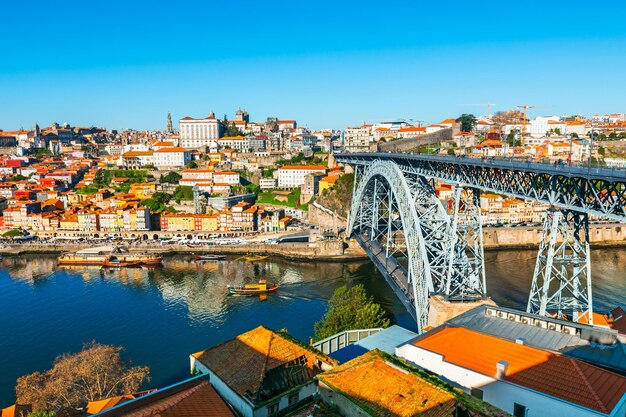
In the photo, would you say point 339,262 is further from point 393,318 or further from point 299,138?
point 299,138

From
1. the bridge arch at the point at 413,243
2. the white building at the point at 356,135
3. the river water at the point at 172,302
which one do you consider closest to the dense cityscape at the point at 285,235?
the white building at the point at 356,135

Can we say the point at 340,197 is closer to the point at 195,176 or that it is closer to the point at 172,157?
the point at 195,176

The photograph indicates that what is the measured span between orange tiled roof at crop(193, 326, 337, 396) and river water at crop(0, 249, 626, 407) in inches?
244

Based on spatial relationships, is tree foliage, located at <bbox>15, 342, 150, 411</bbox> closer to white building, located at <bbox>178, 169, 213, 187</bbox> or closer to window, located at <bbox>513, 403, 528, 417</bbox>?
window, located at <bbox>513, 403, 528, 417</bbox>

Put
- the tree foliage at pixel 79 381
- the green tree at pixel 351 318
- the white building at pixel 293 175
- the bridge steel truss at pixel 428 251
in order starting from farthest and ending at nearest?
the white building at pixel 293 175, the green tree at pixel 351 318, the bridge steel truss at pixel 428 251, the tree foliage at pixel 79 381

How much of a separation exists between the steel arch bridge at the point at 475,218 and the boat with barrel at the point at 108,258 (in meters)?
14.7

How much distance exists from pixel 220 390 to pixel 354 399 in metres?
2.73

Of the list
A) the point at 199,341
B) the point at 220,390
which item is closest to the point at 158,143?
the point at 199,341

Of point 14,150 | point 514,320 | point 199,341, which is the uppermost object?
point 14,150

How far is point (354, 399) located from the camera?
224 inches

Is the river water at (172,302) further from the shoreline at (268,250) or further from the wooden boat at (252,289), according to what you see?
the shoreline at (268,250)

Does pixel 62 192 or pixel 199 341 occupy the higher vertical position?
pixel 62 192

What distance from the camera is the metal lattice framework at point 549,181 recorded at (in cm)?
728

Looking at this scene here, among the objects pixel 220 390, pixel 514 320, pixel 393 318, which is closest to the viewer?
pixel 220 390
